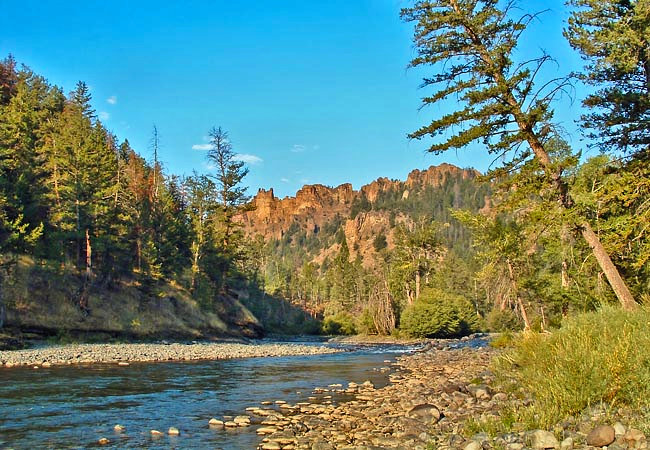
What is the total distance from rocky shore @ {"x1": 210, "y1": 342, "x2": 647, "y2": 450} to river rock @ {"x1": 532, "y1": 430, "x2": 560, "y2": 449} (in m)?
0.01

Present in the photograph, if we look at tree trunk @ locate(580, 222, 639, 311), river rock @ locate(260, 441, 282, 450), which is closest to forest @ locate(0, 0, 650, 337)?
tree trunk @ locate(580, 222, 639, 311)

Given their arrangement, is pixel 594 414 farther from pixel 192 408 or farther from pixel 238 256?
pixel 238 256

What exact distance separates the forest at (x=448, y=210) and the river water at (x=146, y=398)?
867cm

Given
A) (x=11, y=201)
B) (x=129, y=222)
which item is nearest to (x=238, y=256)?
(x=129, y=222)

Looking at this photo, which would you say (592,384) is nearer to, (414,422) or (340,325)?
(414,422)

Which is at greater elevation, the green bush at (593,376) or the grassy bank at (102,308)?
the grassy bank at (102,308)

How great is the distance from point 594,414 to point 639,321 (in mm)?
3107

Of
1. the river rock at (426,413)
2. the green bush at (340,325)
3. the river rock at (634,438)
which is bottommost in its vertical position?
the green bush at (340,325)

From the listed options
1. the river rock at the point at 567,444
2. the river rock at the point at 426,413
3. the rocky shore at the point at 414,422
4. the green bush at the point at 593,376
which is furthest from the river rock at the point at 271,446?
the river rock at the point at 567,444

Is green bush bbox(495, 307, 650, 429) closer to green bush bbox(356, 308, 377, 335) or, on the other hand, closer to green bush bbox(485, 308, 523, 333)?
green bush bbox(485, 308, 523, 333)

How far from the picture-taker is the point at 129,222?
147ft

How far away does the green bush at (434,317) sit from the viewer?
52.2 m

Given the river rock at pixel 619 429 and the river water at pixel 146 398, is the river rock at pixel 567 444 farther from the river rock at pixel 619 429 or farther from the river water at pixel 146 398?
the river water at pixel 146 398

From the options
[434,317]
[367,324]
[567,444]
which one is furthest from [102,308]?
[567,444]
